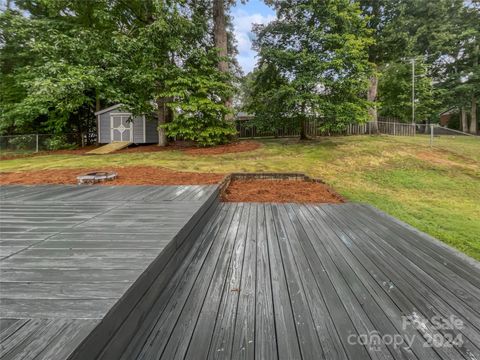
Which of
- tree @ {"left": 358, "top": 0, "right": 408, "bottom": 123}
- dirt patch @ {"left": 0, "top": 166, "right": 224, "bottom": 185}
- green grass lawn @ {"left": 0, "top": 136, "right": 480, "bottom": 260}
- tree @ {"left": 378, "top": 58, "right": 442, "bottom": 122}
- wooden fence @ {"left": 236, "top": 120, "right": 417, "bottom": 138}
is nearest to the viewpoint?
green grass lawn @ {"left": 0, "top": 136, "right": 480, "bottom": 260}

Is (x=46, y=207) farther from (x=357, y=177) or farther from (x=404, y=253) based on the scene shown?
(x=357, y=177)

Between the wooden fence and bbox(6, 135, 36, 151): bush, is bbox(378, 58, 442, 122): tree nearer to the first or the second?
the wooden fence

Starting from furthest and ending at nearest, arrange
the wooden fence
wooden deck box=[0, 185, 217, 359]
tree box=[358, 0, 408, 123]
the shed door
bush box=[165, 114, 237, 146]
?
the wooden fence < the shed door < tree box=[358, 0, 408, 123] < bush box=[165, 114, 237, 146] < wooden deck box=[0, 185, 217, 359]

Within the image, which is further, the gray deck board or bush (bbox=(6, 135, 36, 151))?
bush (bbox=(6, 135, 36, 151))

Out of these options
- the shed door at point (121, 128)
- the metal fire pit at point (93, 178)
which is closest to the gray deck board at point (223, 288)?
the metal fire pit at point (93, 178)

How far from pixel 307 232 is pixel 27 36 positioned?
50.3 ft

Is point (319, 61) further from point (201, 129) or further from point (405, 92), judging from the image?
point (405, 92)

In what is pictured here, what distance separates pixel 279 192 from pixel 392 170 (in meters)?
4.45

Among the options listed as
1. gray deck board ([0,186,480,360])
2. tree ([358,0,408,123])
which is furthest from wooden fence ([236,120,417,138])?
gray deck board ([0,186,480,360])

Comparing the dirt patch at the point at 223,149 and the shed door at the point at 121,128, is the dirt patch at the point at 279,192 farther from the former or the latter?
the shed door at the point at 121,128

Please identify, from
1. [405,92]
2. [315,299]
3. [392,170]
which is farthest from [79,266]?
[405,92]

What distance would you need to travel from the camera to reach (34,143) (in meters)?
12.7

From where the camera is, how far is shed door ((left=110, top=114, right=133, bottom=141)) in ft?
46.6

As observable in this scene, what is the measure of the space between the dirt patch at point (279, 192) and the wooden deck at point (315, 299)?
1679 mm
